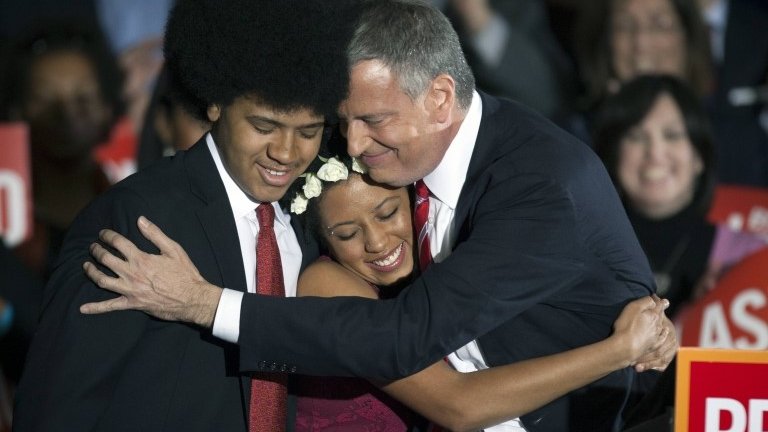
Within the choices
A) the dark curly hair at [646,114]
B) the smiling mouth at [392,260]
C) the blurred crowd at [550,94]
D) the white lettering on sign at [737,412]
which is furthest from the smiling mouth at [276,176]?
the dark curly hair at [646,114]

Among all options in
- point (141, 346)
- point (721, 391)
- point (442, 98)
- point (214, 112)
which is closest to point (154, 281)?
point (141, 346)

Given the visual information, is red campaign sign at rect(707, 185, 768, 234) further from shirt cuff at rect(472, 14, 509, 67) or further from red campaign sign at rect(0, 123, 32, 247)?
red campaign sign at rect(0, 123, 32, 247)

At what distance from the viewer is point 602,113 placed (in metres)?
6.10

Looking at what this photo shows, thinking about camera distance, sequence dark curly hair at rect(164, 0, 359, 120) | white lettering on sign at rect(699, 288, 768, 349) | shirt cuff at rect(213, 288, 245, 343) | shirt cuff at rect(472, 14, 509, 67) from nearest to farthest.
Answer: shirt cuff at rect(213, 288, 245, 343), dark curly hair at rect(164, 0, 359, 120), white lettering on sign at rect(699, 288, 768, 349), shirt cuff at rect(472, 14, 509, 67)

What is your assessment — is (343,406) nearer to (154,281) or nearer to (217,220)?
(217,220)

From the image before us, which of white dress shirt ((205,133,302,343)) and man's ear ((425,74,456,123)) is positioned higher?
man's ear ((425,74,456,123))

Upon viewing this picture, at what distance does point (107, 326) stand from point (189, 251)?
0.30 meters

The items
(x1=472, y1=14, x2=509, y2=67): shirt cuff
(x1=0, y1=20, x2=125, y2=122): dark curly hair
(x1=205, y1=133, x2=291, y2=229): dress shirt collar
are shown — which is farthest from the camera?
(x1=0, y1=20, x2=125, y2=122): dark curly hair

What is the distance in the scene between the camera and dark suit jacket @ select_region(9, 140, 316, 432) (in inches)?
125

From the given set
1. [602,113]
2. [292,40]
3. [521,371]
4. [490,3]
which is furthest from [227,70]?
[490,3]

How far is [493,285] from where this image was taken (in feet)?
10.8

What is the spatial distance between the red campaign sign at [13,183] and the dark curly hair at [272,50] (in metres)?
2.83

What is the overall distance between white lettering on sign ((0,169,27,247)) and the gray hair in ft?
10.1

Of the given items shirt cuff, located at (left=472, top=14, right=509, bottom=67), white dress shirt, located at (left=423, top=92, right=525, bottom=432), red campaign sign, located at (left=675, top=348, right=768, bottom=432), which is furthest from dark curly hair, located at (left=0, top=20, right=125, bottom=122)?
red campaign sign, located at (left=675, top=348, right=768, bottom=432)
